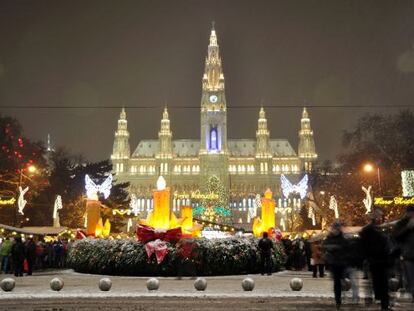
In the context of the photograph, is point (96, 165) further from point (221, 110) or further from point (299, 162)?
point (299, 162)

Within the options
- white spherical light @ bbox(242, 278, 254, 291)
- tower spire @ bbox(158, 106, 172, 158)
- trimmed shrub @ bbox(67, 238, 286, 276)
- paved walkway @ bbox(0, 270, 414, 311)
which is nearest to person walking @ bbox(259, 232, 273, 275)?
trimmed shrub @ bbox(67, 238, 286, 276)

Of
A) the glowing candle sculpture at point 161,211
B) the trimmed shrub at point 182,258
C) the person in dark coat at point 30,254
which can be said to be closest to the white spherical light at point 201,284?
the trimmed shrub at point 182,258

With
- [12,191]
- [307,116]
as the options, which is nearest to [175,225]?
[12,191]

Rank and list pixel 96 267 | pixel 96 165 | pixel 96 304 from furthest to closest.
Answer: pixel 96 165, pixel 96 267, pixel 96 304

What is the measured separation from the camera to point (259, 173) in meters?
112

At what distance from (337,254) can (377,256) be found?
76cm

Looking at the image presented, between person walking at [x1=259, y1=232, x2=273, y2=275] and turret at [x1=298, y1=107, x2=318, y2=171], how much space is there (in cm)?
9849

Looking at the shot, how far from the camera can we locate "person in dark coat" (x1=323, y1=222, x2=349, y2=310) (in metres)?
8.79

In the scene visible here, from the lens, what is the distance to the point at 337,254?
29.0ft

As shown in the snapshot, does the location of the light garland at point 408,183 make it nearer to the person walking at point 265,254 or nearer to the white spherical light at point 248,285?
the person walking at point 265,254

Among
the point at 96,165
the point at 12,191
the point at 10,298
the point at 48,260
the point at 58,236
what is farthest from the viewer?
the point at 96,165

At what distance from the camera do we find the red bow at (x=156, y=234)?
53.2ft

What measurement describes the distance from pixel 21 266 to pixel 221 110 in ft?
311

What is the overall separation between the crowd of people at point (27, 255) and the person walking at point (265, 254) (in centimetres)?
821
